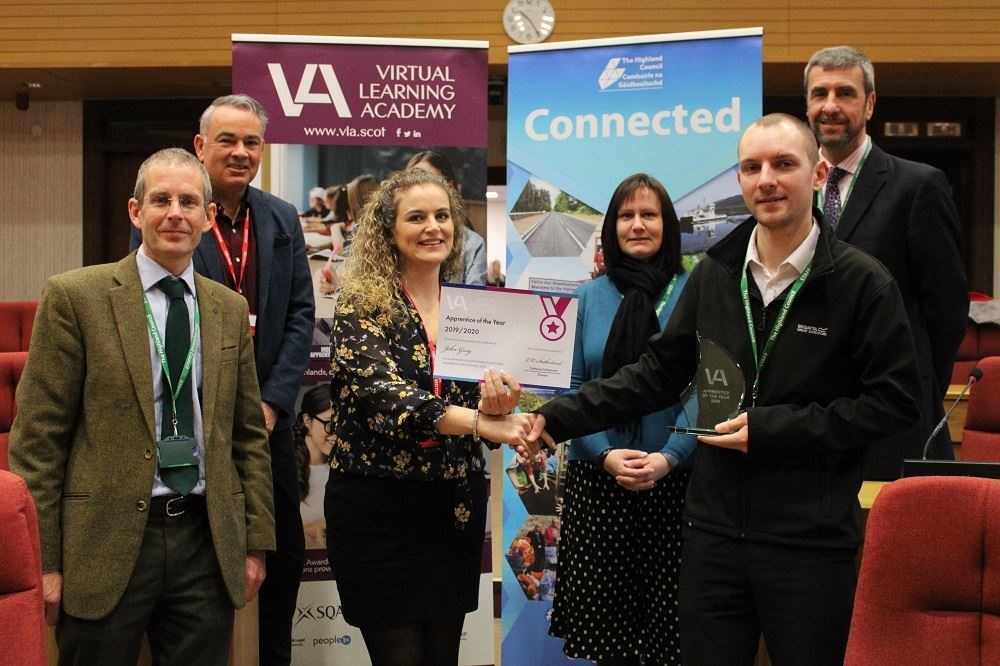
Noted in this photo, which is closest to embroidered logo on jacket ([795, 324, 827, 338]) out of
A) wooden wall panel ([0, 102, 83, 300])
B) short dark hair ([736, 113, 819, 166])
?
short dark hair ([736, 113, 819, 166])

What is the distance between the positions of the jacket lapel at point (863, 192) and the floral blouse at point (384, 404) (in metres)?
1.26

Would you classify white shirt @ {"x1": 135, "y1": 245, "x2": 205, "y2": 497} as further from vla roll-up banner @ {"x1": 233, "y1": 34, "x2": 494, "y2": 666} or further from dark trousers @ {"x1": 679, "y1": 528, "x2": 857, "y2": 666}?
vla roll-up banner @ {"x1": 233, "y1": 34, "x2": 494, "y2": 666}

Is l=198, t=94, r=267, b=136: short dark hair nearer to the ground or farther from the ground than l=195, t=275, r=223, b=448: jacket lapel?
farther from the ground

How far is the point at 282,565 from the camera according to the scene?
3.26 metres

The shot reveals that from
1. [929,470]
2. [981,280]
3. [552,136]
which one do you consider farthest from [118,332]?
[981,280]

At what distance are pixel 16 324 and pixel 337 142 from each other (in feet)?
11.5

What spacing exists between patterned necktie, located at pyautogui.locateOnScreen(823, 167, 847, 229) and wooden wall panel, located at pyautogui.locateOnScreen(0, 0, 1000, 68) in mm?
4210

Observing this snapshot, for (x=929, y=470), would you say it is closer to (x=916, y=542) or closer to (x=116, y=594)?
(x=916, y=542)

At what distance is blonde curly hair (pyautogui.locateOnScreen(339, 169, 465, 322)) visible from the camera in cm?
246

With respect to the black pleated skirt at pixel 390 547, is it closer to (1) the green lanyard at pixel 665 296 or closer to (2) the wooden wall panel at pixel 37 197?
(1) the green lanyard at pixel 665 296

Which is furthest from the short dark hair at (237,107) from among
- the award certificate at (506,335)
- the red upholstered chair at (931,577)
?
the red upholstered chair at (931,577)

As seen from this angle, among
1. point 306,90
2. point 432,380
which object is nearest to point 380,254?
point 432,380

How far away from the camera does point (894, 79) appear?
771 cm

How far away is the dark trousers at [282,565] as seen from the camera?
3.16 metres
